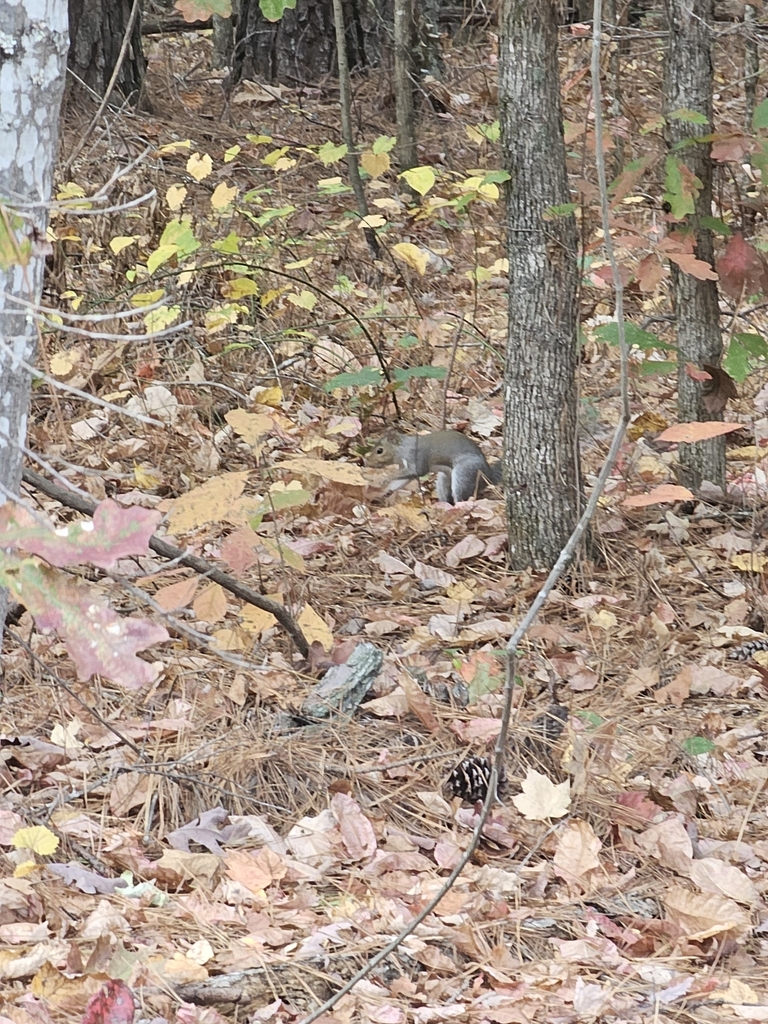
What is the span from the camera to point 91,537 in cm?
126

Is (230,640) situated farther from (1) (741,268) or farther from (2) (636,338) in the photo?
(1) (741,268)

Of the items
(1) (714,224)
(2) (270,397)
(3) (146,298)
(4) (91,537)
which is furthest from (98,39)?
(4) (91,537)

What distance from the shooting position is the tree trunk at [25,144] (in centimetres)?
177

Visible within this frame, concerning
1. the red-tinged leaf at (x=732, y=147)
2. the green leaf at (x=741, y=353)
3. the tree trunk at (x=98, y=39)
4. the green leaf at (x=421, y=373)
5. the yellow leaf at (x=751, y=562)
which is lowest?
the yellow leaf at (x=751, y=562)

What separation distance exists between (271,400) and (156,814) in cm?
279

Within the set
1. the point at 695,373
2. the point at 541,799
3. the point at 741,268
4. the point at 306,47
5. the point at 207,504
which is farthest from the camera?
the point at 306,47

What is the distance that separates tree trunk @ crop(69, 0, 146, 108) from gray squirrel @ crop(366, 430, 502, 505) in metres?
3.63

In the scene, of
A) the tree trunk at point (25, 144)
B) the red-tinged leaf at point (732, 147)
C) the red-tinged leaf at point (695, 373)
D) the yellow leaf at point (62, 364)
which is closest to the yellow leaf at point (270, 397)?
the yellow leaf at point (62, 364)

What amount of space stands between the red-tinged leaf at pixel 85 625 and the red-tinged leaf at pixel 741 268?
9.59 feet

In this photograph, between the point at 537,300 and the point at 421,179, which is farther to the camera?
the point at 421,179

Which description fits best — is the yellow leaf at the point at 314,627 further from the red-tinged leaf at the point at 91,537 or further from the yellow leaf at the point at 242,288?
the yellow leaf at the point at 242,288

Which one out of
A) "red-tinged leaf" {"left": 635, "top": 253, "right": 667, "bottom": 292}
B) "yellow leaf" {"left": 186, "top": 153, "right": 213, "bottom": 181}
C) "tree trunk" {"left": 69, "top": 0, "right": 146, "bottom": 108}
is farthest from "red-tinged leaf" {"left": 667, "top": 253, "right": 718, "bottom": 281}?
"tree trunk" {"left": 69, "top": 0, "right": 146, "bottom": 108}

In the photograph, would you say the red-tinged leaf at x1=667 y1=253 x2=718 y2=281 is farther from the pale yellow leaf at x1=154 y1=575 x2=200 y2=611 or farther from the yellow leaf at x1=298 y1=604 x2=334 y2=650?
the pale yellow leaf at x1=154 y1=575 x2=200 y2=611

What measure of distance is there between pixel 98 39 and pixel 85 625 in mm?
7182
